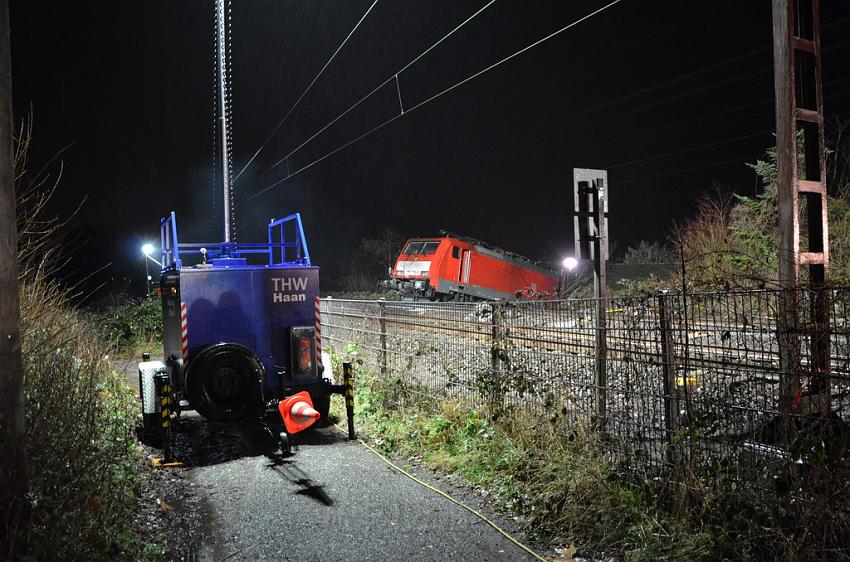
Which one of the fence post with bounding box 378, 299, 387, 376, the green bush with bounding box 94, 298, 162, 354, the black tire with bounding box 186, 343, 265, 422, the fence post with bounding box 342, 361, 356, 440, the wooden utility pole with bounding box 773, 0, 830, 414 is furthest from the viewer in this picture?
the green bush with bounding box 94, 298, 162, 354

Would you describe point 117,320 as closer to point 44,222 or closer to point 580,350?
point 44,222

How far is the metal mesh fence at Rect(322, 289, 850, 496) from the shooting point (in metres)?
3.84

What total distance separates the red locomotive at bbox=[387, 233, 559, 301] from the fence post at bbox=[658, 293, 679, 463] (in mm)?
23140

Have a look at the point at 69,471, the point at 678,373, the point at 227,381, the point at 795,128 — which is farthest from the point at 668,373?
the point at 227,381

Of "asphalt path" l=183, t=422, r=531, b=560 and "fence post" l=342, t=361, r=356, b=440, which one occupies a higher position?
"fence post" l=342, t=361, r=356, b=440

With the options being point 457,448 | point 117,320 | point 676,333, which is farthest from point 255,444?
point 117,320

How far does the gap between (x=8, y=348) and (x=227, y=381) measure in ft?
13.8

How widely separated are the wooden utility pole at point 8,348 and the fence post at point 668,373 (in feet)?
14.9

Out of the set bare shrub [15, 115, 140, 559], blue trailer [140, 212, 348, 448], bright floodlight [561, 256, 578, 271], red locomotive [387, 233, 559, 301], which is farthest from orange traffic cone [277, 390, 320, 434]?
red locomotive [387, 233, 559, 301]

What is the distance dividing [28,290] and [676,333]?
22.4 ft

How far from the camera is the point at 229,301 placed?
27.4 ft

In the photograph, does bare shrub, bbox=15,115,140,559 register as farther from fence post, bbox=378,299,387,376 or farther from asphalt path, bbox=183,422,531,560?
fence post, bbox=378,299,387,376

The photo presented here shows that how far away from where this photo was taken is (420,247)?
101 feet

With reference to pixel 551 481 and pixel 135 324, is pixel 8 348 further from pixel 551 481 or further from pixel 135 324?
pixel 135 324
